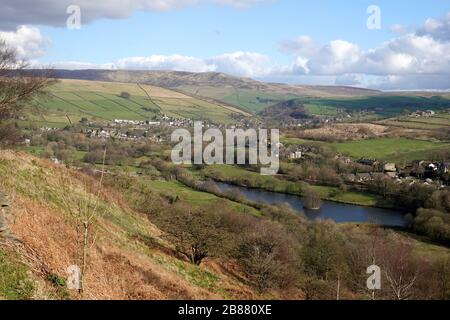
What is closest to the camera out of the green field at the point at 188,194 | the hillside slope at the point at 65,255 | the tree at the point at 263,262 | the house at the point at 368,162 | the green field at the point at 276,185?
the hillside slope at the point at 65,255

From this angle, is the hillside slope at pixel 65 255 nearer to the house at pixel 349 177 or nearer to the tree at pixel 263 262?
the tree at pixel 263 262

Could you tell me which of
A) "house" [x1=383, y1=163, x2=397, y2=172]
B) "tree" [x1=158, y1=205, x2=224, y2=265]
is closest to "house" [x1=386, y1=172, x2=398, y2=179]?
"house" [x1=383, y1=163, x2=397, y2=172]

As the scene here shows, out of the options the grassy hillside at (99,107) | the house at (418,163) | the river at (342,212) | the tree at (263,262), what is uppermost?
the grassy hillside at (99,107)

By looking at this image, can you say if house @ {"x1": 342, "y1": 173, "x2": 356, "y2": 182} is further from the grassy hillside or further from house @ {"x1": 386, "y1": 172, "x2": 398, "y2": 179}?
the grassy hillside
